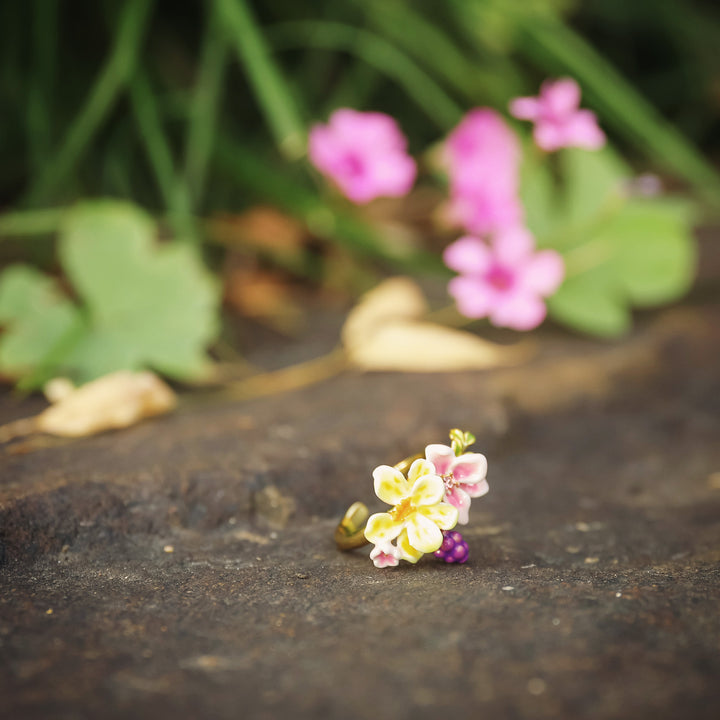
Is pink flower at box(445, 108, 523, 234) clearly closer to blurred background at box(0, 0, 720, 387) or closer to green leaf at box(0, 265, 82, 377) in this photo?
blurred background at box(0, 0, 720, 387)

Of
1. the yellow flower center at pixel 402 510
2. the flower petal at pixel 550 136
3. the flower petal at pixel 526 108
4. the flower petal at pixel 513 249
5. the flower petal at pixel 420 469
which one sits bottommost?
the yellow flower center at pixel 402 510

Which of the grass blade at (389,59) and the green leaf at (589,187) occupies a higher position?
the grass blade at (389,59)

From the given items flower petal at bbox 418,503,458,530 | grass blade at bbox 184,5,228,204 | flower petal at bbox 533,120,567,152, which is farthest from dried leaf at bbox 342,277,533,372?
flower petal at bbox 418,503,458,530

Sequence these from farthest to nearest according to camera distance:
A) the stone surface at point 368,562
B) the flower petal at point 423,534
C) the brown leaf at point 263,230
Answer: the brown leaf at point 263,230 → the flower petal at point 423,534 → the stone surface at point 368,562

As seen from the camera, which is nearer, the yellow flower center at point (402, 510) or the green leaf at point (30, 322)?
the yellow flower center at point (402, 510)

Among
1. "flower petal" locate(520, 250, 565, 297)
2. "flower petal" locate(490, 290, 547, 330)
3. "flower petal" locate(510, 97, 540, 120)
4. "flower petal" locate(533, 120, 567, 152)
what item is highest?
"flower petal" locate(510, 97, 540, 120)

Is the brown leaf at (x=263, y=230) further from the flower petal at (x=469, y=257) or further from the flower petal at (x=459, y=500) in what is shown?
the flower petal at (x=459, y=500)

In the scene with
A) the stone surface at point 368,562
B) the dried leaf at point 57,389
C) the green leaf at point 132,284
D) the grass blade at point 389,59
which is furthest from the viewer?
the grass blade at point 389,59

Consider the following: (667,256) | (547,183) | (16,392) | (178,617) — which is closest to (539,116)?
(547,183)

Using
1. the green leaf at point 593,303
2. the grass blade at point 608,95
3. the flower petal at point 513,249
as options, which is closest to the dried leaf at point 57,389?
the flower petal at point 513,249
